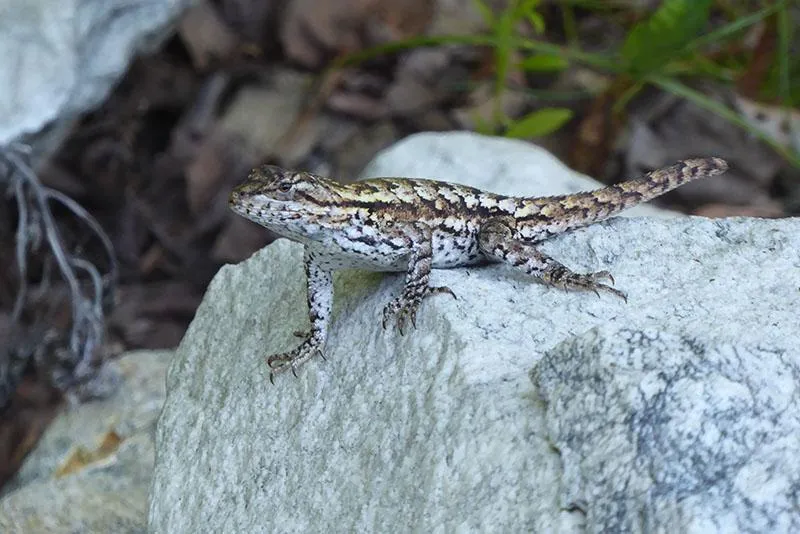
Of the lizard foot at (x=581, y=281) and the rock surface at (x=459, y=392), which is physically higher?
the lizard foot at (x=581, y=281)

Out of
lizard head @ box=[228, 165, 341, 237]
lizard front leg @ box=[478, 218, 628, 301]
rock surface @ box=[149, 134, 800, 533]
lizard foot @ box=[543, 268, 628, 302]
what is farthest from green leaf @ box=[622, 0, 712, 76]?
lizard head @ box=[228, 165, 341, 237]

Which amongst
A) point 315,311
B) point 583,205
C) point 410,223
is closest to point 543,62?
point 583,205

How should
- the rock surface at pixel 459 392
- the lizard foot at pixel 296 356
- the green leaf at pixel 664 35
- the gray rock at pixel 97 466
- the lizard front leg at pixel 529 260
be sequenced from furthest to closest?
the green leaf at pixel 664 35 < the gray rock at pixel 97 466 < the lizard foot at pixel 296 356 < the lizard front leg at pixel 529 260 < the rock surface at pixel 459 392

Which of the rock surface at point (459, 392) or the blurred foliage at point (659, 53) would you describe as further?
the blurred foliage at point (659, 53)

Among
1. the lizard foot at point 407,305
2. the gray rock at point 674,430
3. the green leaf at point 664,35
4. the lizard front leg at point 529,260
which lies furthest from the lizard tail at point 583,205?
the green leaf at point 664,35

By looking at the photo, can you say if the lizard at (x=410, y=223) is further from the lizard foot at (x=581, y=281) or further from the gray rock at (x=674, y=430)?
the gray rock at (x=674, y=430)

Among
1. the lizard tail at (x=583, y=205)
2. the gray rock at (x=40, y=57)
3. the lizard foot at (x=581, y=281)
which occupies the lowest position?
the lizard foot at (x=581, y=281)

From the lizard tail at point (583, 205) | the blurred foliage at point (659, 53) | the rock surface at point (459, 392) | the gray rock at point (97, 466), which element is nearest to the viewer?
the rock surface at point (459, 392)
